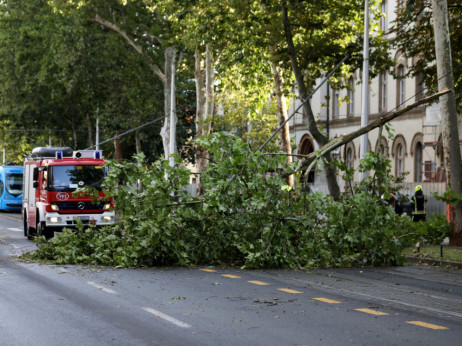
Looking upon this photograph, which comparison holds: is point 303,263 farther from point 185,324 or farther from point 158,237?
point 185,324

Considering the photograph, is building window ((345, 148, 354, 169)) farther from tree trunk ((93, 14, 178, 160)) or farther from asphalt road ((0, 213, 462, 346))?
asphalt road ((0, 213, 462, 346))

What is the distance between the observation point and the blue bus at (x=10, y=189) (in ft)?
177

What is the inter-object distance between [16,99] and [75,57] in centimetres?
1175

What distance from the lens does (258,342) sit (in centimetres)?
909

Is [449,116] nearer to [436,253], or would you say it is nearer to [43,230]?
[436,253]

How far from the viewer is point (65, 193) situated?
81.9ft

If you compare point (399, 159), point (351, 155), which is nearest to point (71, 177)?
point (399, 159)

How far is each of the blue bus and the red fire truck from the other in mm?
28638

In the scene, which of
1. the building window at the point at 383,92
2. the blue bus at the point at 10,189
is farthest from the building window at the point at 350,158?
the blue bus at the point at 10,189

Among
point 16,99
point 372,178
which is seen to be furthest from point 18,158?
point 372,178

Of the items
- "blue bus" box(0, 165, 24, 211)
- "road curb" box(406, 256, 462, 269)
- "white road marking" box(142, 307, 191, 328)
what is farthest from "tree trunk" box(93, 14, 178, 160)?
"white road marking" box(142, 307, 191, 328)

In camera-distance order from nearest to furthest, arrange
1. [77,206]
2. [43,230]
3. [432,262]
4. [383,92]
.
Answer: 1. [432,262]
2. [43,230]
3. [77,206]
4. [383,92]

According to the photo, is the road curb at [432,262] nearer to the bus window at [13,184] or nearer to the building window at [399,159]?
the building window at [399,159]

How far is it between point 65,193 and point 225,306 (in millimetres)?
13927
